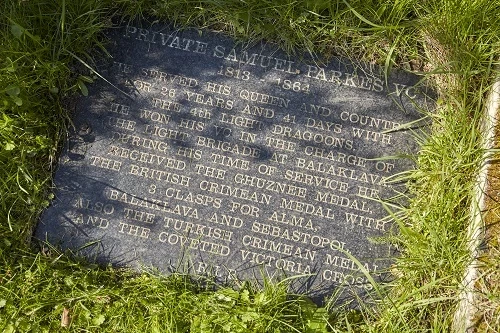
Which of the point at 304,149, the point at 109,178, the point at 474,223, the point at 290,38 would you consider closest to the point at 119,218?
the point at 109,178

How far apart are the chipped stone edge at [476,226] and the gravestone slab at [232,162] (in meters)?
0.35

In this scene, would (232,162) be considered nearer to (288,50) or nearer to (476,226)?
(288,50)

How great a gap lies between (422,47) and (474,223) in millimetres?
999

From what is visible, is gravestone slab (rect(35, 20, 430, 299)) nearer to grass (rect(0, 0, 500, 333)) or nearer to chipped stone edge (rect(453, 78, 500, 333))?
grass (rect(0, 0, 500, 333))

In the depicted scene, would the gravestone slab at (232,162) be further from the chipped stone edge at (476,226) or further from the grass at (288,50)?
the chipped stone edge at (476,226)

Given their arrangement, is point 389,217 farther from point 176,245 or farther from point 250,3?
point 250,3

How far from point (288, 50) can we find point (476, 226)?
134 centimetres

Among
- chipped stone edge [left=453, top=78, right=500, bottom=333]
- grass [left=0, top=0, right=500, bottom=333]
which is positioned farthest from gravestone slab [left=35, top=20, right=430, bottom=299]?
chipped stone edge [left=453, top=78, right=500, bottom=333]

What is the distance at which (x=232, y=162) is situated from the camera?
2.85 meters

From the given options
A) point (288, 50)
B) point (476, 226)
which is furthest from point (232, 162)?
point (476, 226)

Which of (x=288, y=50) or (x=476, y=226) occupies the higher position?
(x=288, y=50)

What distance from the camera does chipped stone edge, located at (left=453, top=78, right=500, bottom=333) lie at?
2535 mm

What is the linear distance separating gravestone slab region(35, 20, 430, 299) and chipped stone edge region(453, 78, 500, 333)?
349 millimetres

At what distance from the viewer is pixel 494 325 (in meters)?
2.49
